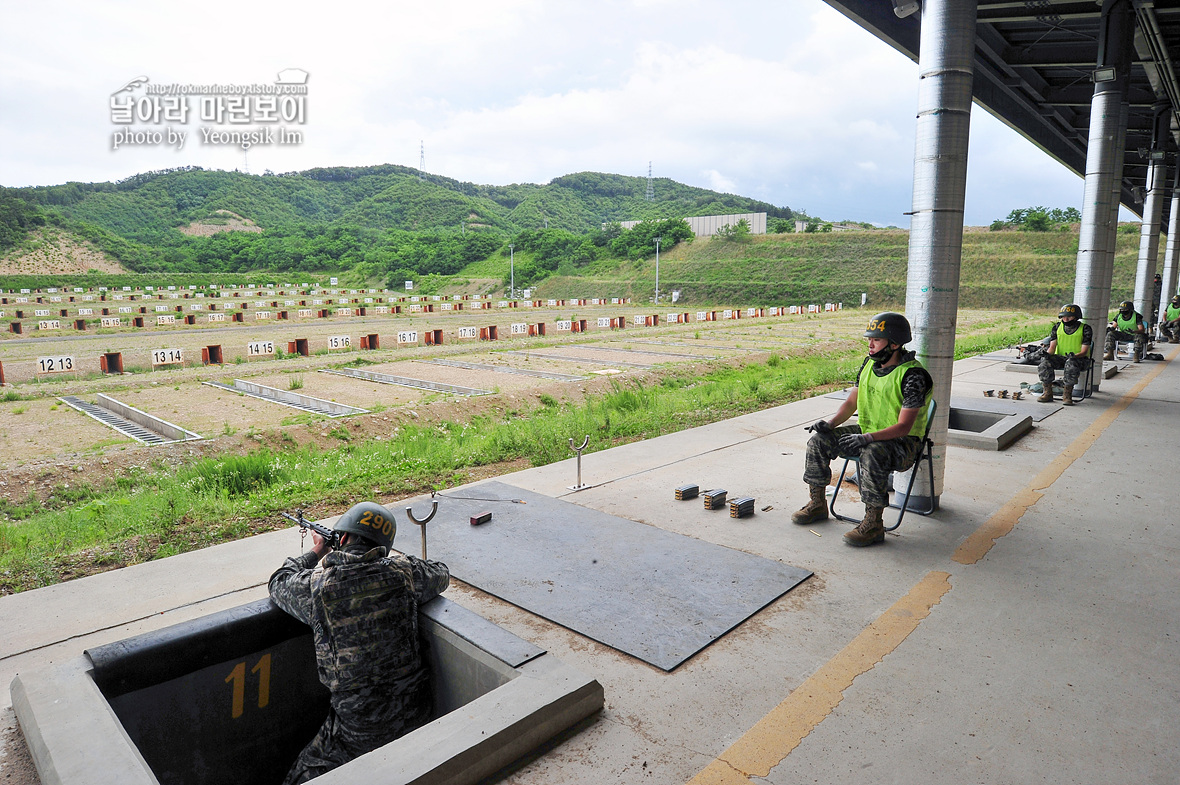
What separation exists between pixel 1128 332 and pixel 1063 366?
7.76m

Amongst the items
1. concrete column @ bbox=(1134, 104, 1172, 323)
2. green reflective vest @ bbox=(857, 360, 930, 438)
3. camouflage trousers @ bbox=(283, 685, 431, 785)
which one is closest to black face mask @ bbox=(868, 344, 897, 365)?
green reflective vest @ bbox=(857, 360, 930, 438)

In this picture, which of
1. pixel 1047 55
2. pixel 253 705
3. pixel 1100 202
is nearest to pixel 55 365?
pixel 253 705

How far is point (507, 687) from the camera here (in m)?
3.25

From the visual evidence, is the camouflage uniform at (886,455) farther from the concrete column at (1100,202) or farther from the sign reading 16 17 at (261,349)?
the sign reading 16 17 at (261,349)

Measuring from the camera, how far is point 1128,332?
698 inches

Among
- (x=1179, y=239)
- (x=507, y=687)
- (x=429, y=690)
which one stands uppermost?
(x=1179, y=239)

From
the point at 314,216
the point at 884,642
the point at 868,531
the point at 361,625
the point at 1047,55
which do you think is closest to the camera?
the point at 361,625

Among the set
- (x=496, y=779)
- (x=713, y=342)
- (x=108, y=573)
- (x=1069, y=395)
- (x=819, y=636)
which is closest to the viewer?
(x=496, y=779)

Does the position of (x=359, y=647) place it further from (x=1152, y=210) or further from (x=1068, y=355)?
(x=1152, y=210)

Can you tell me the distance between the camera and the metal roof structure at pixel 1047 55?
11.7 metres

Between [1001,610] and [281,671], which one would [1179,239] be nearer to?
[1001,610]

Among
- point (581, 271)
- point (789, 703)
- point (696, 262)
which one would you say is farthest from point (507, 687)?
point (581, 271)

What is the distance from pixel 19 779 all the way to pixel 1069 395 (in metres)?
13.7

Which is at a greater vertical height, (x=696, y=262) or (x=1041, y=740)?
(x=696, y=262)
